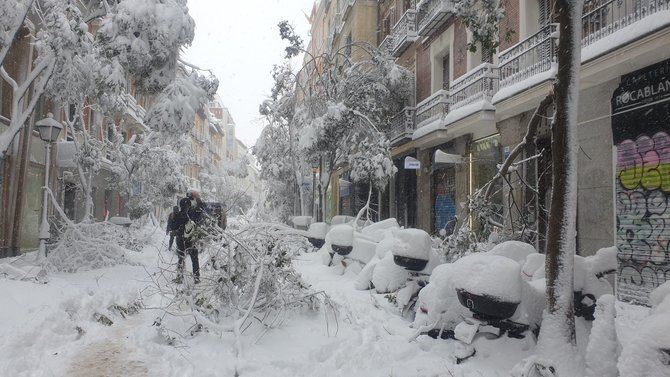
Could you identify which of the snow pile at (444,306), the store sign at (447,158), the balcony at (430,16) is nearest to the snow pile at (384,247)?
the snow pile at (444,306)

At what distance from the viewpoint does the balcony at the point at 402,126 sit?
1795cm

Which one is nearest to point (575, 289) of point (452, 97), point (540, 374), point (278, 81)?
point (540, 374)

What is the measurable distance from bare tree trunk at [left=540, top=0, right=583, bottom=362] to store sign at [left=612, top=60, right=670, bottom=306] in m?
5.10

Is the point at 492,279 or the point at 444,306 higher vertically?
the point at 492,279

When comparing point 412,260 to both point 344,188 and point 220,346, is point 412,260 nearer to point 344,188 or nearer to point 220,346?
point 220,346

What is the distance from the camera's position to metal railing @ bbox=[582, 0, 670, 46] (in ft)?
24.3

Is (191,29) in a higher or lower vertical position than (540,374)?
higher

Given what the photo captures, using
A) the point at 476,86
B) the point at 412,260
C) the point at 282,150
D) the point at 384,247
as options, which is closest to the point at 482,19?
the point at 412,260

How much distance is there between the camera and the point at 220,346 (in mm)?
4777

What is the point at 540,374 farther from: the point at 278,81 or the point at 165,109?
the point at 278,81

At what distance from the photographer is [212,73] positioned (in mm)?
9609

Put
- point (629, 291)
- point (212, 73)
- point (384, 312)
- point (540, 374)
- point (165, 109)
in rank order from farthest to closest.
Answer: point (212, 73)
point (165, 109)
point (629, 291)
point (384, 312)
point (540, 374)

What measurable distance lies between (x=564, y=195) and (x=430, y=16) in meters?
13.5

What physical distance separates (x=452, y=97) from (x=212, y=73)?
26.0 ft
